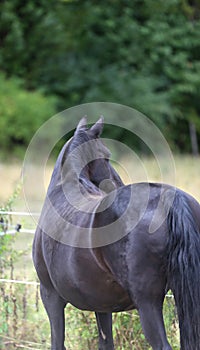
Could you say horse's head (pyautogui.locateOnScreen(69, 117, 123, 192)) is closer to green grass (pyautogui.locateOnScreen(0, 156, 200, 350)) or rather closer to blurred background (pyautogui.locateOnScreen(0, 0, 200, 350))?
green grass (pyautogui.locateOnScreen(0, 156, 200, 350))

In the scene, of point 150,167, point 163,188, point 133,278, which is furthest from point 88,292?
point 150,167

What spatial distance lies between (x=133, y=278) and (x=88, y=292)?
1.51 ft

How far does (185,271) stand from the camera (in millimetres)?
3529

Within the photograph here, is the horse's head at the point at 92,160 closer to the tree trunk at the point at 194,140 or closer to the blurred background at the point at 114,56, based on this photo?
the blurred background at the point at 114,56

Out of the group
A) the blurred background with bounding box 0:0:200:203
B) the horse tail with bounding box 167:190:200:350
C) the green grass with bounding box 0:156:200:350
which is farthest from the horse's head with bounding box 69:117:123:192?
the blurred background with bounding box 0:0:200:203

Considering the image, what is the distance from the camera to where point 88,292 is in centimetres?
399

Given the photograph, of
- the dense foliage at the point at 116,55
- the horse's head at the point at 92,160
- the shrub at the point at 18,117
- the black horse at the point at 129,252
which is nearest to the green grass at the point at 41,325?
the horse's head at the point at 92,160

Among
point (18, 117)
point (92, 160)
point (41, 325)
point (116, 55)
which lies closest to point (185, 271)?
point (92, 160)

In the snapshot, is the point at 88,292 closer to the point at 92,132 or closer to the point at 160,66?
the point at 92,132

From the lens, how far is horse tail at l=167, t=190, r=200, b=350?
3.53m

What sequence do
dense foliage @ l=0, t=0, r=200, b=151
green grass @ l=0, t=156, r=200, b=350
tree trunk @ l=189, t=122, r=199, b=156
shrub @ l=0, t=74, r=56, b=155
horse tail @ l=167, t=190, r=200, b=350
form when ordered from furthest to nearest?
dense foliage @ l=0, t=0, r=200, b=151 < tree trunk @ l=189, t=122, r=199, b=156 < shrub @ l=0, t=74, r=56, b=155 < green grass @ l=0, t=156, r=200, b=350 < horse tail @ l=167, t=190, r=200, b=350

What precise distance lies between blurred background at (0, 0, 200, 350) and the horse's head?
1971 cm

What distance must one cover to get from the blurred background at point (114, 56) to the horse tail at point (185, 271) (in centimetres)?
2086

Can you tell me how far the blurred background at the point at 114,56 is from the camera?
25594 millimetres
